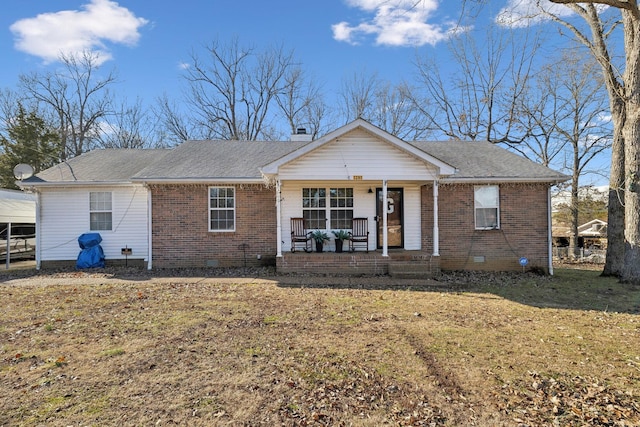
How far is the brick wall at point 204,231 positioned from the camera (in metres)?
11.3

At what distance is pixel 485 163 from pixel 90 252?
1355 cm

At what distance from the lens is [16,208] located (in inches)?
634

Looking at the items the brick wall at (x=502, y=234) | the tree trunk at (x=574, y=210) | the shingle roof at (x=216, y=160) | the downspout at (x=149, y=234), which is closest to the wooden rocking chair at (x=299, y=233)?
the shingle roof at (x=216, y=160)

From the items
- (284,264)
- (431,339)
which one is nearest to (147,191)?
(284,264)

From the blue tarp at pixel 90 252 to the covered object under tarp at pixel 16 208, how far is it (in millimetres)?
5562

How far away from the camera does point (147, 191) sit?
11.4m

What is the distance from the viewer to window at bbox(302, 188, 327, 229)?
38.3 ft

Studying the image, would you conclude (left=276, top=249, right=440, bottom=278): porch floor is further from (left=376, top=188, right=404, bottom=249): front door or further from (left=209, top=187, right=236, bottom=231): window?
(left=209, top=187, right=236, bottom=231): window

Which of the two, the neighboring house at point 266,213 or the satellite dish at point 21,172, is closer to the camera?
the neighboring house at point 266,213

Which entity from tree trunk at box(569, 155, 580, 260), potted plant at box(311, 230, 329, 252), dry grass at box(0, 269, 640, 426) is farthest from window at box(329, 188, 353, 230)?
tree trunk at box(569, 155, 580, 260)

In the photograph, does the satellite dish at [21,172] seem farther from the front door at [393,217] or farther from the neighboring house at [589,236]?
the neighboring house at [589,236]

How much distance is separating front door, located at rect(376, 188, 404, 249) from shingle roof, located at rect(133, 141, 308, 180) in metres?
4.00

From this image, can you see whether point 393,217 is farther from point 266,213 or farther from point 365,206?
point 266,213

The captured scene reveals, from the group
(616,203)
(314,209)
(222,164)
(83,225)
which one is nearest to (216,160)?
(222,164)
